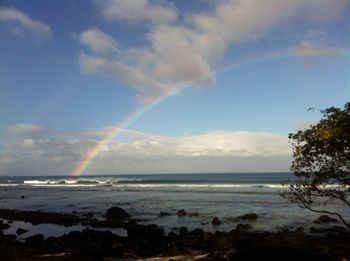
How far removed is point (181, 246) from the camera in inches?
1104

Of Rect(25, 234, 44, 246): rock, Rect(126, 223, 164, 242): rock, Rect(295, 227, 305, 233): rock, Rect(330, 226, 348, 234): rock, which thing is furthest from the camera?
Rect(295, 227, 305, 233): rock

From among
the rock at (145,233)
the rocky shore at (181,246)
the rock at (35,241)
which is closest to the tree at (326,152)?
the rocky shore at (181,246)

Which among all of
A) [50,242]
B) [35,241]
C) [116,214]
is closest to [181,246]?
[50,242]

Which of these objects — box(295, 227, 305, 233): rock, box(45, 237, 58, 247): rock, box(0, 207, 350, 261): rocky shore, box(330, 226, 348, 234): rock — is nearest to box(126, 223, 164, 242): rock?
box(0, 207, 350, 261): rocky shore

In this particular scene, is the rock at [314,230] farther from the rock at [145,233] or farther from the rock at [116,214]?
the rock at [116,214]

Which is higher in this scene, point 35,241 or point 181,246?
point 35,241

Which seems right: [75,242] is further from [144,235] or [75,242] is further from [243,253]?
[243,253]

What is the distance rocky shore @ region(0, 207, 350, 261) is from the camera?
2047cm

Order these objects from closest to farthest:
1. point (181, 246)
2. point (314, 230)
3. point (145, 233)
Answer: point (181, 246)
point (145, 233)
point (314, 230)

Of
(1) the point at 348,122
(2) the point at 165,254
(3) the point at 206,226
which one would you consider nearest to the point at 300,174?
(1) the point at 348,122

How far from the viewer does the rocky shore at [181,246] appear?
67.2 ft

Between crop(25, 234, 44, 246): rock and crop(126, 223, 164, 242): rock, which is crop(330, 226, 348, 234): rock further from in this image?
crop(25, 234, 44, 246): rock

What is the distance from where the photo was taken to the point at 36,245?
28.5 m

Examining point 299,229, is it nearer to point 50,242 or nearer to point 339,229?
point 339,229
